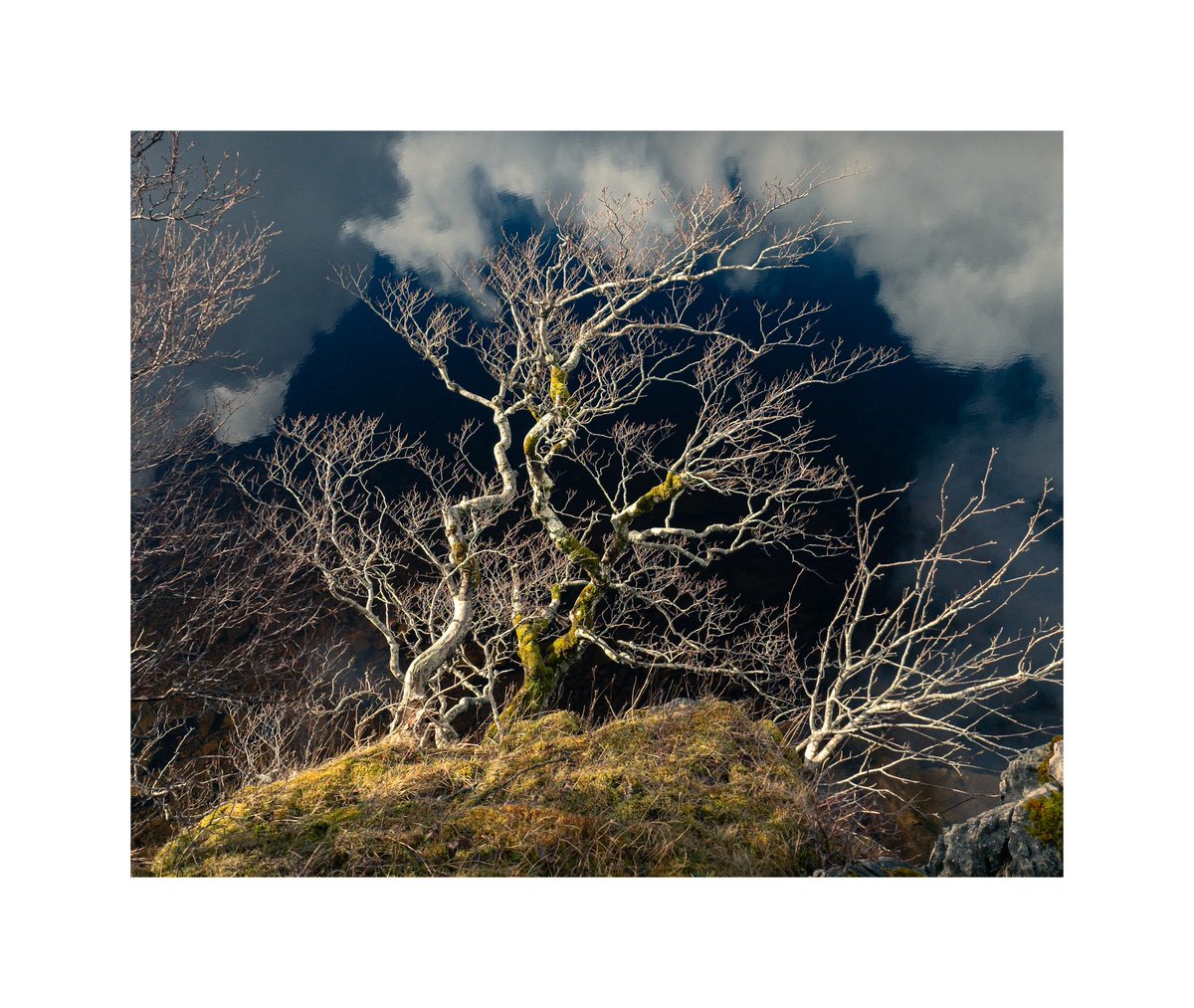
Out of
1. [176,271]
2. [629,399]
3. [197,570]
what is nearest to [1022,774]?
[629,399]

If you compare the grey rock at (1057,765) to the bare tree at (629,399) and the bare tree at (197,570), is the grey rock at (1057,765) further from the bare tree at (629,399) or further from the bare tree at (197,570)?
the bare tree at (197,570)

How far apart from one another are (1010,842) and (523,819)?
3.16 meters

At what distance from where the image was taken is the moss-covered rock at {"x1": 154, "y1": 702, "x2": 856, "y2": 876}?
3709 millimetres

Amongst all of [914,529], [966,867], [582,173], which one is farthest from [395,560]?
[966,867]

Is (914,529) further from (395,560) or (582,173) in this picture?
(395,560)

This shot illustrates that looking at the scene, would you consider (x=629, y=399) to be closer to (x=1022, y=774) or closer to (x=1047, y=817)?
(x=1022, y=774)

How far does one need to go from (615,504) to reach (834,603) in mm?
2256

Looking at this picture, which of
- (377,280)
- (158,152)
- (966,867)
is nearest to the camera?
(966,867)

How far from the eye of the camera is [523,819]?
12.6 ft

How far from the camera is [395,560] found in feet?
20.6

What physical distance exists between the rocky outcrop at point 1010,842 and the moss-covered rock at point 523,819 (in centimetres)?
69

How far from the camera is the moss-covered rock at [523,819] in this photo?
3.71m

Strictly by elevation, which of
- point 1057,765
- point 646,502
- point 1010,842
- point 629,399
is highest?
point 629,399

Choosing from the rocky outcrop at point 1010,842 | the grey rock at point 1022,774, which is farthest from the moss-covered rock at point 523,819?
the grey rock at point 1022,774
